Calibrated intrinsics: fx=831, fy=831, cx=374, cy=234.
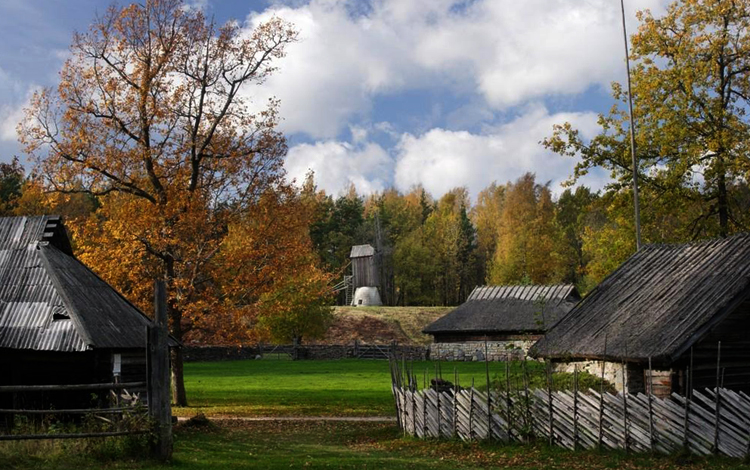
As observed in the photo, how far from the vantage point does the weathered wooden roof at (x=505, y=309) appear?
54.4 meters

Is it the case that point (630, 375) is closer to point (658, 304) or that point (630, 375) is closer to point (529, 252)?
point (658, 304)

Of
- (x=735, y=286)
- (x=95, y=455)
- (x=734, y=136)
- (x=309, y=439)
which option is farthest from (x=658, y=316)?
(x=734, y=136)

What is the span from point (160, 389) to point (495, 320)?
141 feet

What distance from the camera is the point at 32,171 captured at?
2795 centimetres

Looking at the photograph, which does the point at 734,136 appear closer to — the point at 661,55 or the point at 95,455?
the point at 661,55

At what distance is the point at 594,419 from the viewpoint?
15.8 meters

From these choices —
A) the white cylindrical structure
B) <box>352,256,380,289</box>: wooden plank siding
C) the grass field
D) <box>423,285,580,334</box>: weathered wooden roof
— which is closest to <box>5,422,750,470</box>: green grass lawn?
the grass field

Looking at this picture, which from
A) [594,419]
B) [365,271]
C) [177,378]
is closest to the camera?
[594,419]

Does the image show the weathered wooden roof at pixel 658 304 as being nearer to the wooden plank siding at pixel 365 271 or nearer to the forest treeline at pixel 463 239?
the forest treeline at pixel 463 239

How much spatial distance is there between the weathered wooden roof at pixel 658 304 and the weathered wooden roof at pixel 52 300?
35.4ft

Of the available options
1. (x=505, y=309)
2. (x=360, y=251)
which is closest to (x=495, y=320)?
(x=505, y=309)

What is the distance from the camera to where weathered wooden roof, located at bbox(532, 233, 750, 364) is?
18234 mm

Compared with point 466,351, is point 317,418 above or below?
below

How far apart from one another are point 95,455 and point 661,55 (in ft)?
95.3
